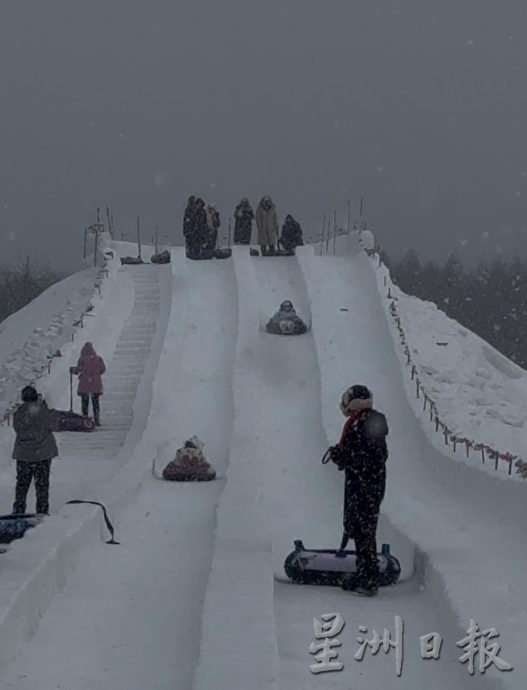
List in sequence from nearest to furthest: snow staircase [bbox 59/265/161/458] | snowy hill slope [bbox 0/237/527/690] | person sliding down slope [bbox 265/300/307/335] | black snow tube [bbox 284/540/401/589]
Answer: snowy hill slope [bbox 0/237/527/690], black snow tube [bbox 284/540/401/589], snow staircase [bbox 59/265/161/458], person sliding down slope [bbox 265/300/307/335]

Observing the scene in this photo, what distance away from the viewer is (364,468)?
7.72 metres

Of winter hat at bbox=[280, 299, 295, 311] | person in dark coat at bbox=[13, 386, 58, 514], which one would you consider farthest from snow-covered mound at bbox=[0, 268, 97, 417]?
person in dark coat at bbox=[13, 386, 58, 514]

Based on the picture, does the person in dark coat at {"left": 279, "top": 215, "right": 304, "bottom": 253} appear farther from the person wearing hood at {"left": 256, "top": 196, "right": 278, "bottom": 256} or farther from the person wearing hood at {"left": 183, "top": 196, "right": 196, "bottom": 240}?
the person wearing hood at {"left": 183, "top": 196, "right": 196, "bottom": 240}

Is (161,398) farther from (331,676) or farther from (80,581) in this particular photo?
(331,676)

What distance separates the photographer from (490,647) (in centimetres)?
568

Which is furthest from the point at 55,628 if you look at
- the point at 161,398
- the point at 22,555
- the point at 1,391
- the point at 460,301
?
the point at 460,301

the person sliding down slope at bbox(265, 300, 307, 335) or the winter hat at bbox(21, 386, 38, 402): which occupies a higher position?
the person sliding down slope at bbox(265, 300, 307, 335)

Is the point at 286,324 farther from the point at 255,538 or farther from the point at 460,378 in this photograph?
the point at 255,538

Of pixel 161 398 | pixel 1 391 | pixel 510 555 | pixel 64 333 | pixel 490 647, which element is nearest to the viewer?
pixel 490 647

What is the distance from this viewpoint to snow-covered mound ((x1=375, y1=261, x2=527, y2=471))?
786 inches

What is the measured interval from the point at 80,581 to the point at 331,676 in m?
2.37

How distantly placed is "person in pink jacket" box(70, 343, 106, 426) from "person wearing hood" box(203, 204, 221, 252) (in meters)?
10.7

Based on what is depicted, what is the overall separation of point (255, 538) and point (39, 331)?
20.1 metres

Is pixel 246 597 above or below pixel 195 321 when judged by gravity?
below
